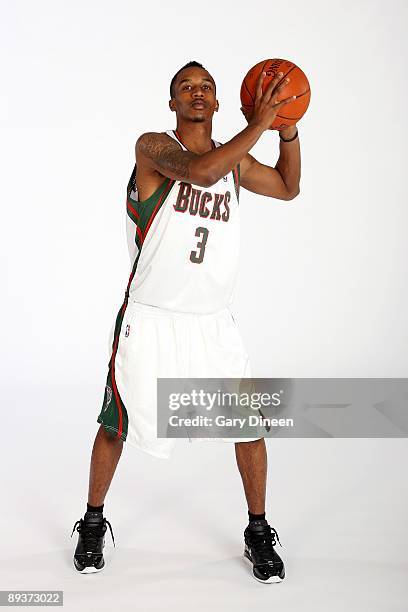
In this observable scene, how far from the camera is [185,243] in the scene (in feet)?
11.5

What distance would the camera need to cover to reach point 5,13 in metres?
6.90

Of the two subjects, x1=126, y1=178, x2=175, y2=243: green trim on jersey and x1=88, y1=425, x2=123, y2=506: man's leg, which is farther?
x1=88, y1=425, x2=123, y2=506: man's leg

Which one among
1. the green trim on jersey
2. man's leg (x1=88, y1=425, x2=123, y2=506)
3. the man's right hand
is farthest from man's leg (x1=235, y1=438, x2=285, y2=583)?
Answer: the man's right hand

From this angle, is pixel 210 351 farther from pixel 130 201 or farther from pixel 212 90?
pixel 212 90

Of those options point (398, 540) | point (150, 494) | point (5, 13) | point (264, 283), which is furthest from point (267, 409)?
point (5, 13)

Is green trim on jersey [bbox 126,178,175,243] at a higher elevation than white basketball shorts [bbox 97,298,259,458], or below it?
higher

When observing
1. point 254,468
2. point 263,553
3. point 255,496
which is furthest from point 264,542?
point 254,468

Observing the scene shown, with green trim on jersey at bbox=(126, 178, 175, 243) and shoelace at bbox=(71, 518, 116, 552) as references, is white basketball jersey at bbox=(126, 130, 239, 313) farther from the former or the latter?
shoelace at bbox=(71, 518, 116, 552)

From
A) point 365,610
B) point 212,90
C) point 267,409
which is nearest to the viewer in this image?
point 365,610

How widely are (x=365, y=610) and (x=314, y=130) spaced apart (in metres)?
4.80

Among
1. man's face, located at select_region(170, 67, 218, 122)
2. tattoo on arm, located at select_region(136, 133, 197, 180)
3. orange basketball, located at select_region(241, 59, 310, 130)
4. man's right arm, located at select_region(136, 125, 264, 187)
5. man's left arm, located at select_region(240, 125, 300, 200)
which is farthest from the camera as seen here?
man's left arm, located at select_region(240, 125, 300, 200)

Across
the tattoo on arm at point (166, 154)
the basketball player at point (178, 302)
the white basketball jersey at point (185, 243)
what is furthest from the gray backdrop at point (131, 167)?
the tattoo on arm at point (166, 154)

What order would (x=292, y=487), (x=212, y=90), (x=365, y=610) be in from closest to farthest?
(x=365, y=610) < (x=212, y=90) < (x=292, y=487)

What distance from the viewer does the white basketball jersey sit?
3.51 meters
